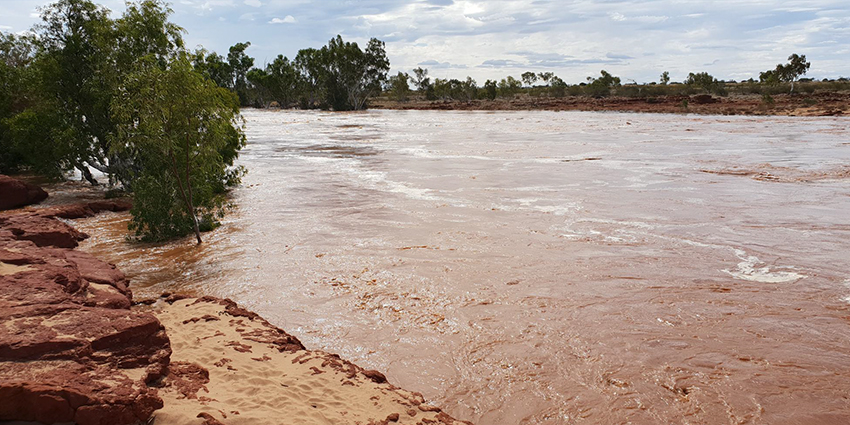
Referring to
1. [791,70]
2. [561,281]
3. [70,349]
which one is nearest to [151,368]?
[70,349]

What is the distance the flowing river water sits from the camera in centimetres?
607

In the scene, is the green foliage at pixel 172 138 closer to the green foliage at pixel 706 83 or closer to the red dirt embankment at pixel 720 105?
the red dirt embankment at pixel 720 105

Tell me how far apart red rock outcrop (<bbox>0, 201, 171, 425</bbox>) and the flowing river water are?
7.93ft

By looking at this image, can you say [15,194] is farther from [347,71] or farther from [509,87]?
[509,87]

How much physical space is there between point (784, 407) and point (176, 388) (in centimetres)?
589

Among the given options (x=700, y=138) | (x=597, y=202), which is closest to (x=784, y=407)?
(x=597, y=202)

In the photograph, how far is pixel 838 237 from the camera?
11.6 metres

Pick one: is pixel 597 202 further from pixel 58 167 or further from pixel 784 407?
pixel 58 167

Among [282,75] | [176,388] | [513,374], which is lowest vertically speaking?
[513,374]

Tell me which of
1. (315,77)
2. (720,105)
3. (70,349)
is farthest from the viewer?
(315,77)

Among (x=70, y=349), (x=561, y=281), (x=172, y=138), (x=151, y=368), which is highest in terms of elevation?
(x=172, y=138)

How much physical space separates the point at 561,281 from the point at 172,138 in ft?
27.0

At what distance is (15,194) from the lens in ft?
53.2

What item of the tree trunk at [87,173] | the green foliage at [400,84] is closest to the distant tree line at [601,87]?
the green foliage at [400,84]
